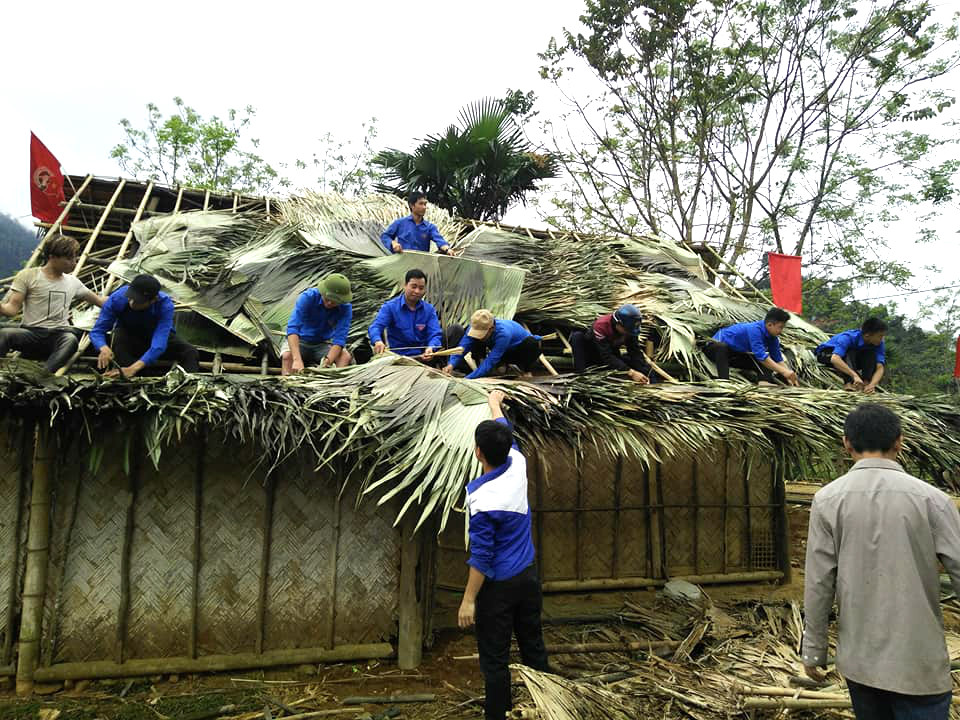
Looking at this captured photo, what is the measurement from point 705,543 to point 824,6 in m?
13.0

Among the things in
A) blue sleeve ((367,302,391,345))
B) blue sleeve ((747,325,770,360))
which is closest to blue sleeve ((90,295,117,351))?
blue sleeve ((367,302,391,345))

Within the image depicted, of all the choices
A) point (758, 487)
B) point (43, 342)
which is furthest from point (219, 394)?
point (758, 487)

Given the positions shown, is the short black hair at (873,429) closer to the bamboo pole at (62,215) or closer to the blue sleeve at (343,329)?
the blue sleeve at (343,329)

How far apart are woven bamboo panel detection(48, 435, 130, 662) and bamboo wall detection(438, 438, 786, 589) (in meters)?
2.63

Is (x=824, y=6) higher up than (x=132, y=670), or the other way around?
(x=824, y=6)

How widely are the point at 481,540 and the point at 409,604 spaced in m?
1.77

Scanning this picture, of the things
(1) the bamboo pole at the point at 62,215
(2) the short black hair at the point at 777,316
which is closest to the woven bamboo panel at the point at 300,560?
(1) the bamboo pole at the point at 62,215

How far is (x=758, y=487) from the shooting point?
671 centimetres

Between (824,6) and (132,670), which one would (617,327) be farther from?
(824,6)

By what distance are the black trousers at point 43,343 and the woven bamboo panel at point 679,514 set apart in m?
5.29

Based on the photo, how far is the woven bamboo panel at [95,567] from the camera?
4.00 meters

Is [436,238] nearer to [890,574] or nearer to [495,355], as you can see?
[495,355]

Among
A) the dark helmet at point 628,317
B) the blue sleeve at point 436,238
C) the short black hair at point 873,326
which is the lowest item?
the dark helmet at point 628,317

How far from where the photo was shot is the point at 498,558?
9.93 ft
